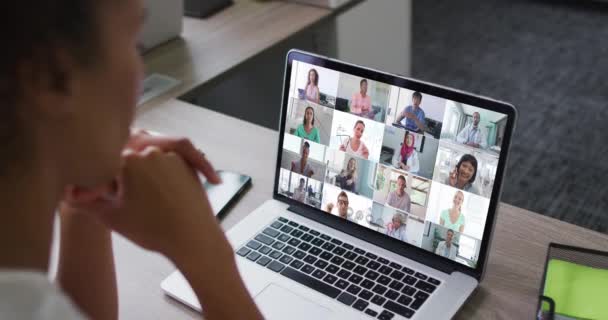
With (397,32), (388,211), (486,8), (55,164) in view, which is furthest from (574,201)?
(55,164)

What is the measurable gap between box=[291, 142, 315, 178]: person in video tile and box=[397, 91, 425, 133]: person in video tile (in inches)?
6.6

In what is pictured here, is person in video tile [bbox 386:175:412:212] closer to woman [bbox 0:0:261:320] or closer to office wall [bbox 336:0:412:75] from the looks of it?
woman [bbox 0:0:261:320]

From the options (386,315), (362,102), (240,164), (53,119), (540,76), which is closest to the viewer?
(53,119)

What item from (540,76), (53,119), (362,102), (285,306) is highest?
(53,119)

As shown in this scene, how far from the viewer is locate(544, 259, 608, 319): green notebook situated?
84cm

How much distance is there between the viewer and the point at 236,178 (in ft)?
3.76

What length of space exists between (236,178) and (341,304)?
352 mm

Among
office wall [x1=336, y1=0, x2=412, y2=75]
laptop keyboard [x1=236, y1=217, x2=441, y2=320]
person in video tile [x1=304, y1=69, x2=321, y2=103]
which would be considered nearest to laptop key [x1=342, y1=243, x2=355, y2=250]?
laptop keyboard [x1=236, y1=217, x2=441, y2=320]

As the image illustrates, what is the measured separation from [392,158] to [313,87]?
0.16m

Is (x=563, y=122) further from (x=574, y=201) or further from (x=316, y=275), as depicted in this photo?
(x=316, y=275)

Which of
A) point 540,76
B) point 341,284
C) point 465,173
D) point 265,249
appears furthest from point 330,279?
point 540,76

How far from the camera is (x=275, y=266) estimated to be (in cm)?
95

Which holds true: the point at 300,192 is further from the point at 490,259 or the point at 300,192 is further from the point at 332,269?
the point at 490,259

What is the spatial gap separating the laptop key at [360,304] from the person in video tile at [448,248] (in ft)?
0.43
